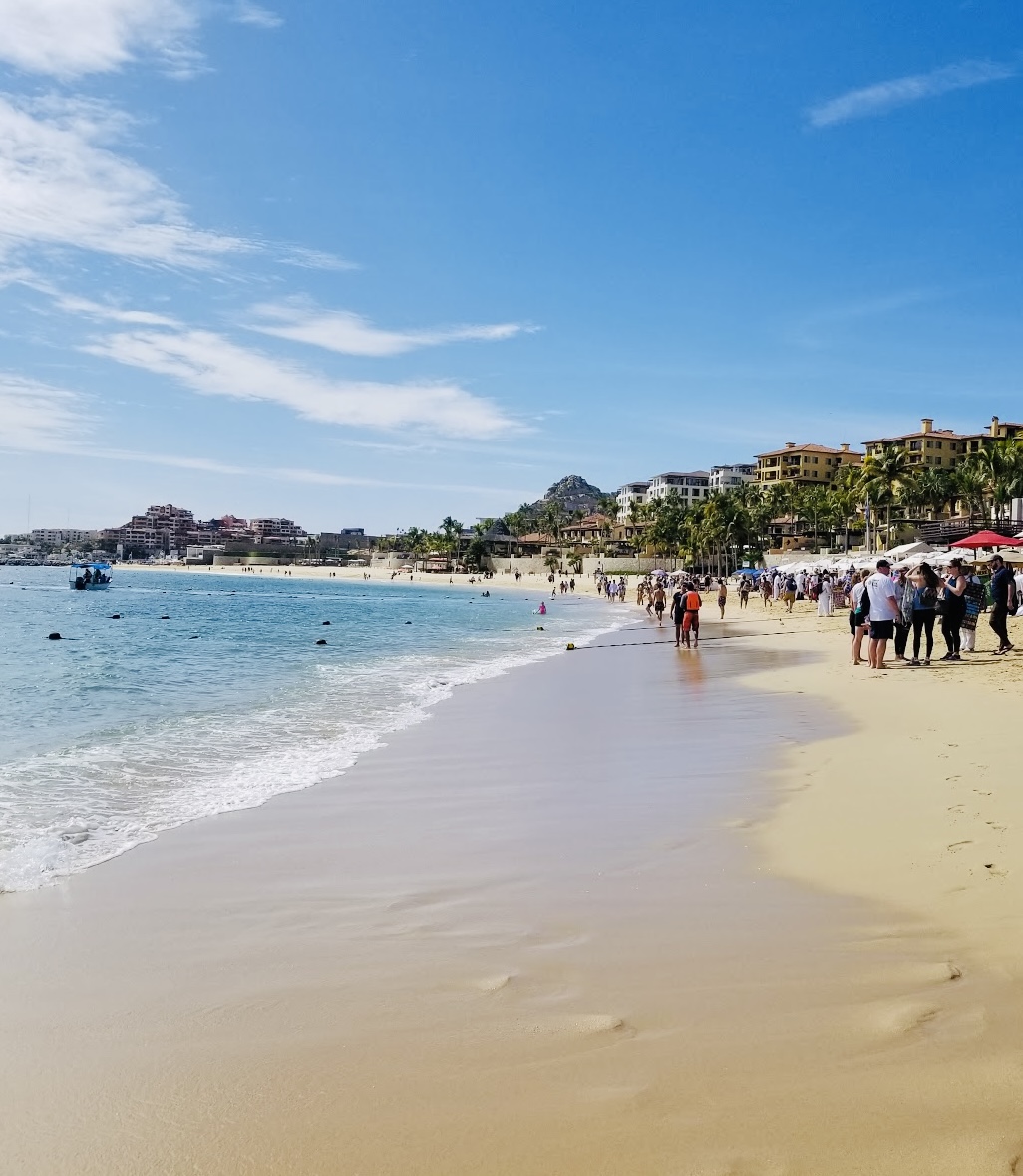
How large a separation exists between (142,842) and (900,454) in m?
82.0

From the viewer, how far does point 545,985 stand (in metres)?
3.86

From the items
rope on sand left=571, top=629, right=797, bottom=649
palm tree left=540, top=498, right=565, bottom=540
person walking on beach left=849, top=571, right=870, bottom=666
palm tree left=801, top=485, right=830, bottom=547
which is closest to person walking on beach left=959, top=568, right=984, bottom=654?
person walking on beach left=849, top=571, right=870, bottom=666

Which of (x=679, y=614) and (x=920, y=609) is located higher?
(x=920, y=609)

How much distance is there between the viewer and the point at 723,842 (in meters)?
5.97

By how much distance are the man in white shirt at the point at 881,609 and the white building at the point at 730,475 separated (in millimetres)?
147457

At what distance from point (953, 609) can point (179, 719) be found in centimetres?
1276

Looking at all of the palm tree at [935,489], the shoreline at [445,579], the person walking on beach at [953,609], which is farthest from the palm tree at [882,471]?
the person walking on beach at [953,609]


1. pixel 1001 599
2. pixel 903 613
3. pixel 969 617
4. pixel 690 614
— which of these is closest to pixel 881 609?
pixel 903 613

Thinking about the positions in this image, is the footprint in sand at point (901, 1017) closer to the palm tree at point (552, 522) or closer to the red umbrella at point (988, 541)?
the red umbrella at point (988, 541)

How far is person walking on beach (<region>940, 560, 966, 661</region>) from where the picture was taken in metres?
16.0

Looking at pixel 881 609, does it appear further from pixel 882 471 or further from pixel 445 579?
pixel 445 579

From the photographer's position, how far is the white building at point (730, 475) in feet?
527

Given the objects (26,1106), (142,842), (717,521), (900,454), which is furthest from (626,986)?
(717,521)

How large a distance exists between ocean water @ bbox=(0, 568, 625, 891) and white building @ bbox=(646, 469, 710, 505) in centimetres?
13528
